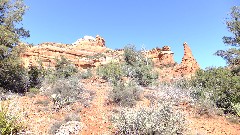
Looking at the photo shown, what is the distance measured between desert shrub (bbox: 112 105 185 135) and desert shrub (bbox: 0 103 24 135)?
2.95m

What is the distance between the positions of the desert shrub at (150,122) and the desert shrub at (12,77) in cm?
870

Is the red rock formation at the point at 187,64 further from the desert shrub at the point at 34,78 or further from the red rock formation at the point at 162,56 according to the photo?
the desert shrub at the point at 34,78

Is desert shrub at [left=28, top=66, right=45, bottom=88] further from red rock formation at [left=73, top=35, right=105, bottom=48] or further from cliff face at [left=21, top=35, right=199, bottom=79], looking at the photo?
red rock formation at [left=73, top=35, right=105, bottom=48]

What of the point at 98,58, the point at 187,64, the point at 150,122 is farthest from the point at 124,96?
the point at 98,58

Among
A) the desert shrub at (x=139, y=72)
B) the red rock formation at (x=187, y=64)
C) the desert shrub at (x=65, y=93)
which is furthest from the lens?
the red rock formation at (x=187, y=64)

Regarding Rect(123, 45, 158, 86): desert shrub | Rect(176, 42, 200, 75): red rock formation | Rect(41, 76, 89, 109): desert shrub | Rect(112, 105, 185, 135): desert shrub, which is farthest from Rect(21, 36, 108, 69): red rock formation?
Rect(112, 105, 185, 135): desert shrub

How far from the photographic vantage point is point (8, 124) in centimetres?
784

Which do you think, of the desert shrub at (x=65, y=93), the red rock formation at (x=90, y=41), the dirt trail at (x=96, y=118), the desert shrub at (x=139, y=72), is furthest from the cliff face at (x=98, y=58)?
the dirt trail at (x=96, y=118)

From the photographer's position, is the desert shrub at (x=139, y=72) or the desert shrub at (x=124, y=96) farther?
the desert shrub at (x=139, y=72)

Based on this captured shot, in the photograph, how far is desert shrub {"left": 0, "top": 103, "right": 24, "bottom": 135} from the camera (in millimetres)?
7748

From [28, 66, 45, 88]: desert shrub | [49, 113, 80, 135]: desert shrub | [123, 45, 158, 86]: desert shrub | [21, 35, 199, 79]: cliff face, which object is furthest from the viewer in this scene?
[21, 35, 199, 79]: cliff face

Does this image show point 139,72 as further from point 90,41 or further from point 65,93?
point 90,41

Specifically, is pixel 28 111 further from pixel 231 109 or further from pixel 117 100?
pixel 231 109

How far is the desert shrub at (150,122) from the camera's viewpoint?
8.42m
